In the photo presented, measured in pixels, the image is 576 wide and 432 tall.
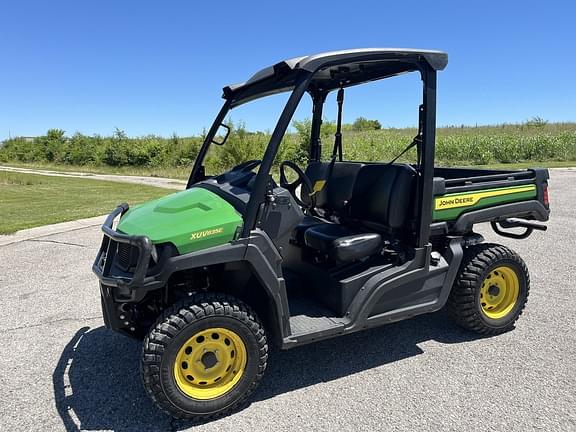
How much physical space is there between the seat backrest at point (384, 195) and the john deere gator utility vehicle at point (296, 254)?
0.01 m

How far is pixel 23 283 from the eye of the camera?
16.1ft

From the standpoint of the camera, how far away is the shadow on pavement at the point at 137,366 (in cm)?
254

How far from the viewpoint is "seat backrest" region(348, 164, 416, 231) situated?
314 cm

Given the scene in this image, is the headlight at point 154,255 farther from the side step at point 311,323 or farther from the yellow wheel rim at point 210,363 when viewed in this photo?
the side step at point 311,323

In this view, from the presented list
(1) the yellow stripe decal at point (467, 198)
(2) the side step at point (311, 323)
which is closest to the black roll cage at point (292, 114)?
(1) the yellow stripe decal at point (467, 198)

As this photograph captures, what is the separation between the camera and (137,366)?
3.11m

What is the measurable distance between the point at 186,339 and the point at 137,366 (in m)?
0.92

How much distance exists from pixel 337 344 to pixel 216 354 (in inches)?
45.7

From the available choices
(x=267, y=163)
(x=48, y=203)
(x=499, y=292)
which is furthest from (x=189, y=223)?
(x=48, y=203)

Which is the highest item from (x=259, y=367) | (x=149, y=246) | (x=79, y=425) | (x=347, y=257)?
(x=149, y=246)

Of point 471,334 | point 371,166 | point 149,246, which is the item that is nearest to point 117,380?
point 149,246

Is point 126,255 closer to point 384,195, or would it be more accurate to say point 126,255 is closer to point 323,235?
point 323,235

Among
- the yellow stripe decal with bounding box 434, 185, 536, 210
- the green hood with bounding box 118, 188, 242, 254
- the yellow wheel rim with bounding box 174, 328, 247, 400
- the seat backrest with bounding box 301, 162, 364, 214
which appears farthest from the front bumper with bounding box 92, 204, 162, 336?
the yellow stripe decal with bounding box 434, 185, 536, 210

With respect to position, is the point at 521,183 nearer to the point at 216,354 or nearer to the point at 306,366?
the point at 306,366
